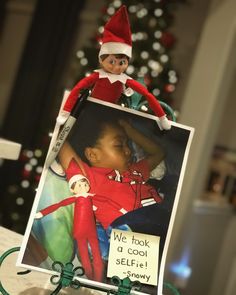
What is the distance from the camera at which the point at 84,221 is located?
0.71 m

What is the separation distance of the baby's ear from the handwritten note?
0.13 m

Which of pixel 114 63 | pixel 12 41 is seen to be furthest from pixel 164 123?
pixel 12 41

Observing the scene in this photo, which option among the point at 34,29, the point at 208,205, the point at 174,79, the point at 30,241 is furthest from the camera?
the point at 34,29

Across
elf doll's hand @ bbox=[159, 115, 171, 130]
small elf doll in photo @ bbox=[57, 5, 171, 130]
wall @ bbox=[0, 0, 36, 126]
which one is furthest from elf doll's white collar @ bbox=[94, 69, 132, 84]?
wall @ bbox=[0, 0, 36, 126]

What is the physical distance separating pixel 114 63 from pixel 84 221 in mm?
295

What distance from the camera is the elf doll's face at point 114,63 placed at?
72 cm

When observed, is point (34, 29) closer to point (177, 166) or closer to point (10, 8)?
point (10, 8)

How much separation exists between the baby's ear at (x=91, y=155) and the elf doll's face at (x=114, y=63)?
15cm

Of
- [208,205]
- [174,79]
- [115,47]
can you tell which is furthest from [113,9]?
[115,47]

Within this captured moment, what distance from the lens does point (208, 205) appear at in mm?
3254

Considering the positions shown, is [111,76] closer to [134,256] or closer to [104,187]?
[104,187]

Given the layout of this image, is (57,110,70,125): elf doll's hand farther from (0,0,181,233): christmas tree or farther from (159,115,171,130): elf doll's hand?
(0,0,181,233): christmas tree

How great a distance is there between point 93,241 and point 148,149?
0.20 meters

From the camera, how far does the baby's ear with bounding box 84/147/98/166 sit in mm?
725
